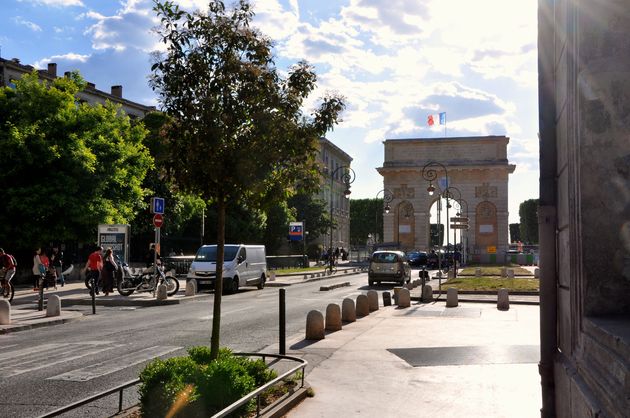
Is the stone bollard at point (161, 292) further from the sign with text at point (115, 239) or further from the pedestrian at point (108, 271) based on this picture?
the sign with text at point (115, 239)

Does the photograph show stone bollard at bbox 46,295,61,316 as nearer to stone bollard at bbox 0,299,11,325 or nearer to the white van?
stone bollard at bbox 0,299,11,325

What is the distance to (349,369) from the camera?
9.11 meters

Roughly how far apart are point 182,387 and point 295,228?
41489 millimetres

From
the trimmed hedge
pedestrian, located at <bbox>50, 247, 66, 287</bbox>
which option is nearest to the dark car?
pedestrian, located at <bbox>50, 247, 66, 287</bbox>

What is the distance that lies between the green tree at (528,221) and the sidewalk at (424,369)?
113m

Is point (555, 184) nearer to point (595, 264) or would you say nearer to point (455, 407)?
point (595, 264)

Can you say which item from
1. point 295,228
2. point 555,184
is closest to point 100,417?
point 555,184

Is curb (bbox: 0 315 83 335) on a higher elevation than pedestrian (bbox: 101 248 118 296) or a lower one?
lower

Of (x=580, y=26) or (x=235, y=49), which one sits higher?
(x=235, y=49)

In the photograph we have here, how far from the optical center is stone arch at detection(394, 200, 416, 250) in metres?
74.6

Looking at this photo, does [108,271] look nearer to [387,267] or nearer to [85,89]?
[387,267]

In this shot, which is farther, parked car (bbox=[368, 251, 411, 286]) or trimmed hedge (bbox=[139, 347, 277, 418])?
parked car (bbox=[368, 251, 411, 286])

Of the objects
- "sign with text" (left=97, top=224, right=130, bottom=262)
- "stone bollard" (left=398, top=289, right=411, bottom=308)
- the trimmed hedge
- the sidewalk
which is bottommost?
the sidewalk

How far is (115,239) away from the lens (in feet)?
85.3
